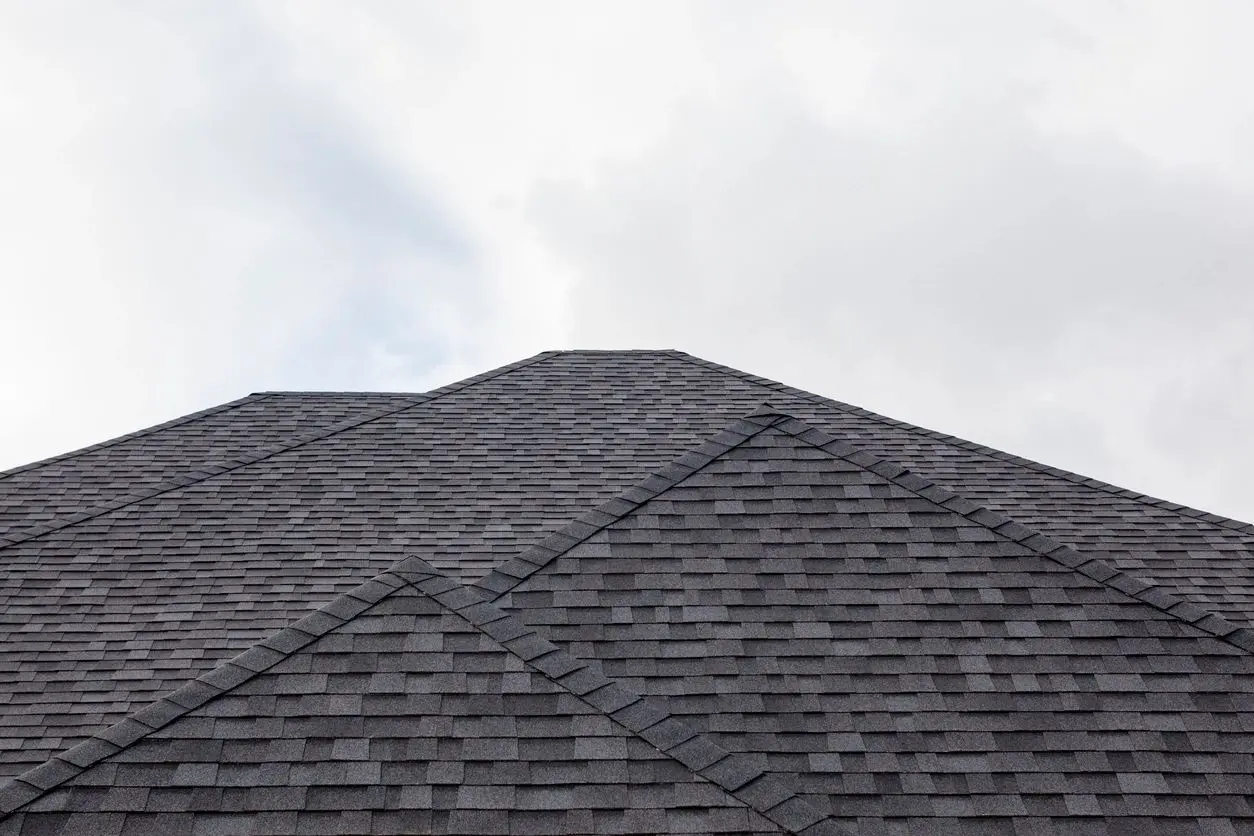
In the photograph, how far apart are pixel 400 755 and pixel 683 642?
2085mm

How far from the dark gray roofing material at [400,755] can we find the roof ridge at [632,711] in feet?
0.04

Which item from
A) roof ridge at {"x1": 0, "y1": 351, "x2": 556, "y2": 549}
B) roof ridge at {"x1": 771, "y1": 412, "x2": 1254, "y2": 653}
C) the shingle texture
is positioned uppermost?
roof ridge at {"x1": 0, "y1": 351, "x2": 556, "y2": 549}

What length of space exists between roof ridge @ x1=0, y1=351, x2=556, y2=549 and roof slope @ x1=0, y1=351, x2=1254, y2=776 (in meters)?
0.03

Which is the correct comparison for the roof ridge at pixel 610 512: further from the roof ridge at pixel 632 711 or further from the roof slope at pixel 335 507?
the roof slope at pixel 335 507

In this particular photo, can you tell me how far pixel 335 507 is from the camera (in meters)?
11.6

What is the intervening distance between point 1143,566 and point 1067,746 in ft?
15.5

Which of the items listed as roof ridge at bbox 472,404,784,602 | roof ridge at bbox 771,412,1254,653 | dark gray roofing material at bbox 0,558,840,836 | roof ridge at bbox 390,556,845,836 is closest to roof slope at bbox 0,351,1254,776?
roof ridge at bbox 472,404,784,602

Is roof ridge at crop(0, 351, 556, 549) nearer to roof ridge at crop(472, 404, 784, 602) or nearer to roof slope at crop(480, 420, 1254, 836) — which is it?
roof ridge at crop(472, 404, 784, 602)

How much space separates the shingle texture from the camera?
5.63 meters

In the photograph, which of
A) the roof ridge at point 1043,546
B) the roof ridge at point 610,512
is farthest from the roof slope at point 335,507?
the roof ridge at point 1043,546

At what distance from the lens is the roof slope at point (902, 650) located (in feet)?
21.4

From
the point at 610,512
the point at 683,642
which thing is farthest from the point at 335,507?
the point at 683,642

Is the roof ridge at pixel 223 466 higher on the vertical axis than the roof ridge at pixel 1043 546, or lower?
higher

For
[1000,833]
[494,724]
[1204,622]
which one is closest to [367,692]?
[494,724]
